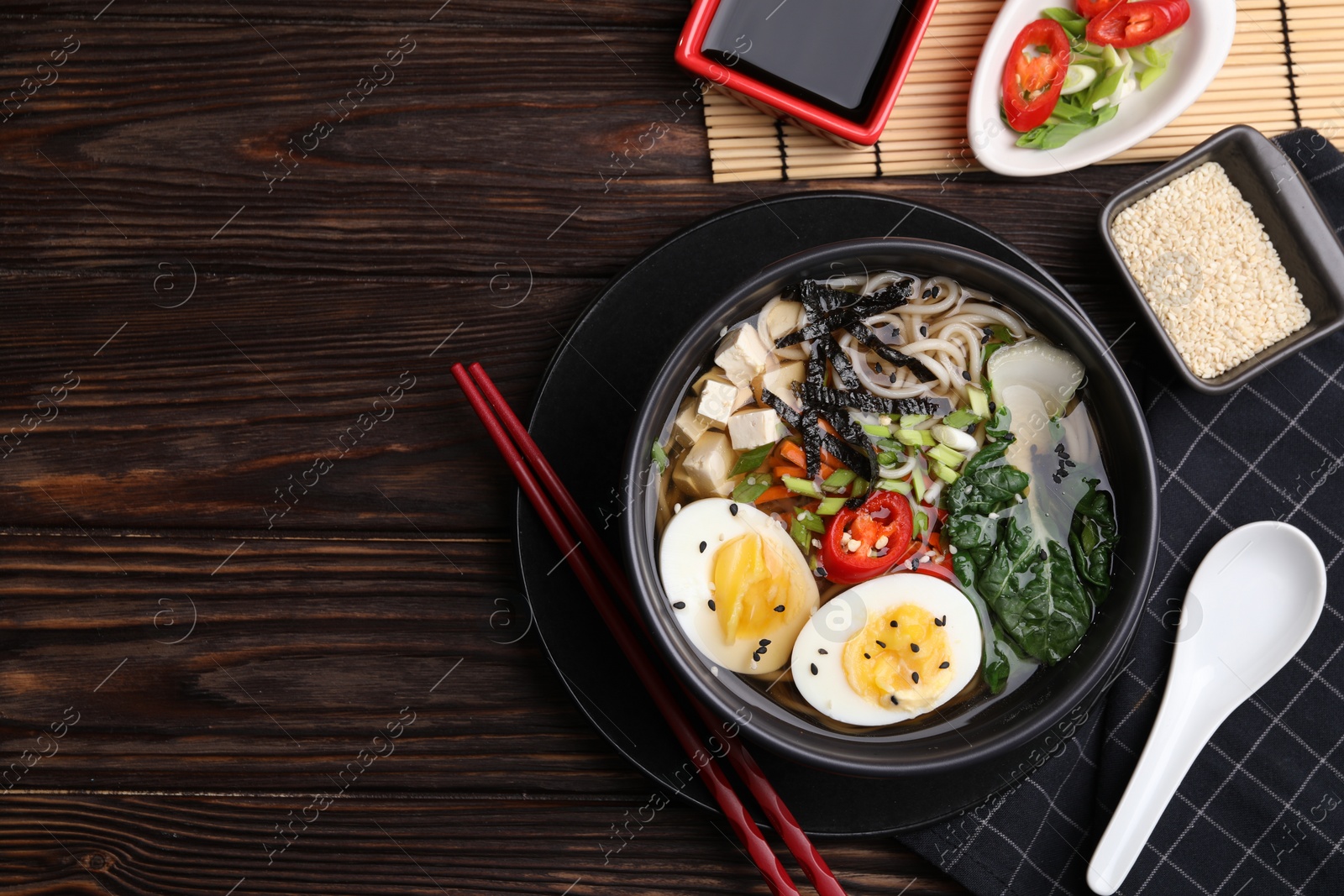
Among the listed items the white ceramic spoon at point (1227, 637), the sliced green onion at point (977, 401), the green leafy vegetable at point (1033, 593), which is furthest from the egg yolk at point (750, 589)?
the white ceramic spoon at point (1227, 637)

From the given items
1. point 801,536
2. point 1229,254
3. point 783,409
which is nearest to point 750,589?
point 801,536

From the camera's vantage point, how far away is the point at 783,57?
7.23ft

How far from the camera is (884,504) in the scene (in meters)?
1.80

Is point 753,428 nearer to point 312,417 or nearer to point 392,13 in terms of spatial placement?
point 312,417

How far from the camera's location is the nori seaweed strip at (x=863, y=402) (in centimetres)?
183

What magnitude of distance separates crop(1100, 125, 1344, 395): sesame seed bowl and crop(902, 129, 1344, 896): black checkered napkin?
12cm

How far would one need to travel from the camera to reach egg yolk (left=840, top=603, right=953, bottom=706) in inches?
69.8

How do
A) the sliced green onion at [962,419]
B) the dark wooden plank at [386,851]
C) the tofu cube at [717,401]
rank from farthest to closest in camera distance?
1. the dark wooden plank at [386,851]
2. the sliced green onion at [962,419]
3. the tofu cube at [717,401]

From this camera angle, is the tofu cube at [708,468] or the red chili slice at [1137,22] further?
the red chili slice at [1137,22]

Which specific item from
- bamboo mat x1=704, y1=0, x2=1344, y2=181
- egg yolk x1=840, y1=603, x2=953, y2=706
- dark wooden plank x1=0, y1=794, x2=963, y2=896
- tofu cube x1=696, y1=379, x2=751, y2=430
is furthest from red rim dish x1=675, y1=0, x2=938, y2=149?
dark wooden plank x1=0, y1=794, x2=963, y2=896

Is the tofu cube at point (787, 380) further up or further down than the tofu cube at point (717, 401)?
further down

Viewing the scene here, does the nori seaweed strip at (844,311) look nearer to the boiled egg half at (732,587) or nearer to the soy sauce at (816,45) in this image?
the boiled egg half at (732,587)

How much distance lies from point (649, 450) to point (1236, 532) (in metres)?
1.45

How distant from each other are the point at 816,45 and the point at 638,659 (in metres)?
1.62
